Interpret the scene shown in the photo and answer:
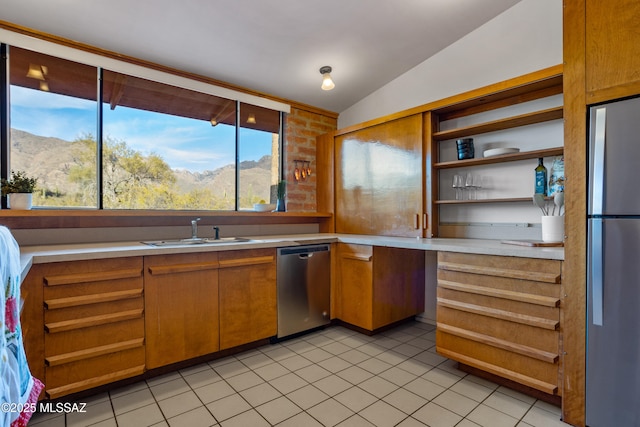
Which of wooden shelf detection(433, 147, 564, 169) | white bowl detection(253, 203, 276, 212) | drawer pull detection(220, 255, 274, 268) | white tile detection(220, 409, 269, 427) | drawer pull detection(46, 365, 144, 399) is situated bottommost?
white tile detection(220, 409, 269, 427)

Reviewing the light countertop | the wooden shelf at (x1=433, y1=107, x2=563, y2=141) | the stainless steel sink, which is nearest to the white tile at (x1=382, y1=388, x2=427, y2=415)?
the light countertop

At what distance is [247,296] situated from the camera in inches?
100

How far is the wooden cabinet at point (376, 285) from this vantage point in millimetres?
2896

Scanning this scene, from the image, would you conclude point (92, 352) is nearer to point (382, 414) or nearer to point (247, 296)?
point (247, 296)

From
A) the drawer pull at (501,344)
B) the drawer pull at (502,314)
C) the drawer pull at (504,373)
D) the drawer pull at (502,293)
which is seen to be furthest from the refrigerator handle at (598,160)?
the drawer pull at (504,373)

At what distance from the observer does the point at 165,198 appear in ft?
9.73

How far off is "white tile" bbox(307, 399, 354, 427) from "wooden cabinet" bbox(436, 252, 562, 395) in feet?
2.89

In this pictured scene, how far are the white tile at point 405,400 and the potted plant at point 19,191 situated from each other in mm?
2651

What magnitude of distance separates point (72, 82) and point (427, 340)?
359 centimetres

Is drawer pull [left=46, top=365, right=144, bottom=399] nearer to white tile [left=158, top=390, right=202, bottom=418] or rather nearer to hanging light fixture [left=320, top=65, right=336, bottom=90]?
white tile [left=158, top=390, right=202, bottom=418]

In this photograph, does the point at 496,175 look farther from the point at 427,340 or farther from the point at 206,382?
the point at 206,382

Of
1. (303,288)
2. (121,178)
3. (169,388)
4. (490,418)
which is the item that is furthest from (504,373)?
(121,178)

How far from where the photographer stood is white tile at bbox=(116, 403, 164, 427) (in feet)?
5.54

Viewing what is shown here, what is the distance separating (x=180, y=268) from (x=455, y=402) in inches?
76.3
